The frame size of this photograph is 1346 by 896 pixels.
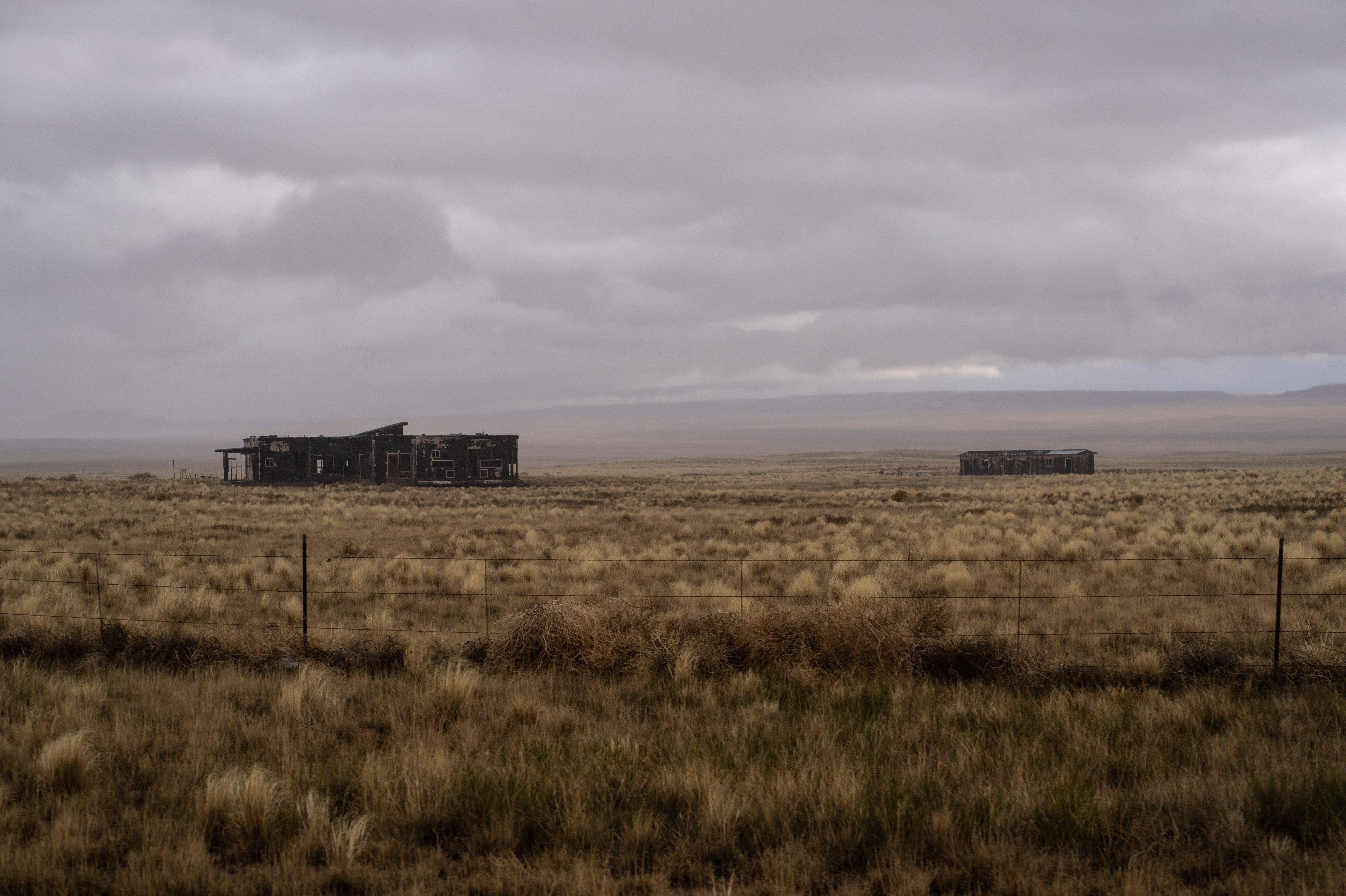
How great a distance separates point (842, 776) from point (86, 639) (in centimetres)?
939

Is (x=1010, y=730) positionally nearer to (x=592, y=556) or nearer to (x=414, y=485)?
(x=592, y=556)

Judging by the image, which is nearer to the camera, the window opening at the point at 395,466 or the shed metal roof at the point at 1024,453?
the window opening at the point at 395,466

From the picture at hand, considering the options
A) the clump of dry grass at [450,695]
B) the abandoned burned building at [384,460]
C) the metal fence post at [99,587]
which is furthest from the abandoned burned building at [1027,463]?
the clump of dry grass at [450,695]

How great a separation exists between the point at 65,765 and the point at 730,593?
1056cm

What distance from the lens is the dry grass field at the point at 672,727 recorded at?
5.19 metres

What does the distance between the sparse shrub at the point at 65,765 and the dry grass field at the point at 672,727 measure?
19 mm

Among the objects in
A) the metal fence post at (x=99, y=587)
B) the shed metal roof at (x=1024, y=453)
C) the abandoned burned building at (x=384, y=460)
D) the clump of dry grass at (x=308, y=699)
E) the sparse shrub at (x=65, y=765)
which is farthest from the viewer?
the shed metal roof at (x=1024, y=453)

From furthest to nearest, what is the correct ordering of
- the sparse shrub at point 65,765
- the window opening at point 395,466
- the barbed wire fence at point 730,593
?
1. the window opening at point 395,466
2. the barbed wire fence at point 730,593
3. the sparse shrub at point 65,765

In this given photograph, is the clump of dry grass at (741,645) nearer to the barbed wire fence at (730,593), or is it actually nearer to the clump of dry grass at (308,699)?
the barbed wire fence at (730,593)

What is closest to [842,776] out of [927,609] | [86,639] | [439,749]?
[439,749]

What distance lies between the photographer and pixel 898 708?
26.6ft

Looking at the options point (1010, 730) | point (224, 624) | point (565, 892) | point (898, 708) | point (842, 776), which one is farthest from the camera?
point (224, 624)

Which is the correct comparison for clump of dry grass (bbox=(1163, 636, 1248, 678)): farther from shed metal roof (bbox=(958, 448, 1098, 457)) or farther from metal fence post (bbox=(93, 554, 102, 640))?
shed metal roof (bbox=(958, 448, 1098, 457))

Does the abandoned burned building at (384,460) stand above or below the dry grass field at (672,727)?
above
